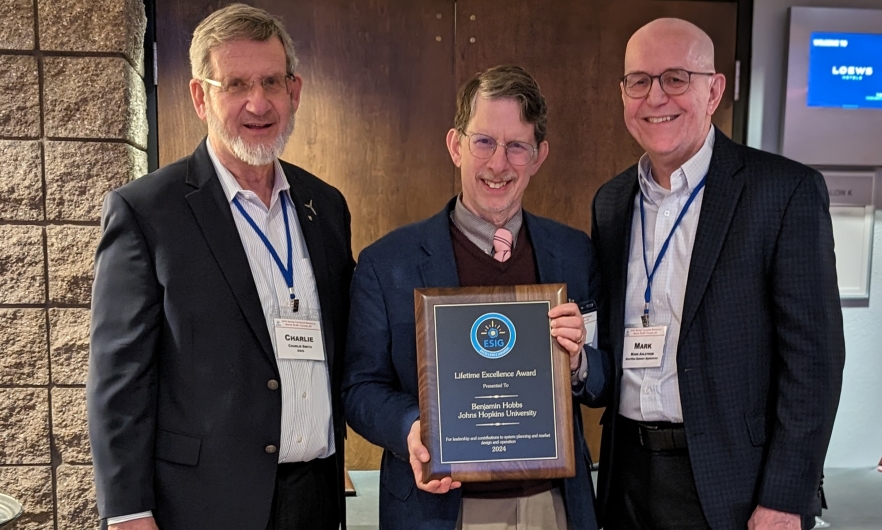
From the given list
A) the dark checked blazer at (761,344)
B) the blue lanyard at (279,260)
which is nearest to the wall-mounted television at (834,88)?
the dark checked blazer at (761,344)

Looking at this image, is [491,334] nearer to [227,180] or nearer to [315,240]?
[315,240]

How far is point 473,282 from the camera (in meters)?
1.62

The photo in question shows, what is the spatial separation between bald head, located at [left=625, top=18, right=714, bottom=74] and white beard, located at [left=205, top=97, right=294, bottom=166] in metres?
1.02

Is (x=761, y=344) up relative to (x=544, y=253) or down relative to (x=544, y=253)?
down

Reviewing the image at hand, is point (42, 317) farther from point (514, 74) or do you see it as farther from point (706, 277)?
point (706, 277)

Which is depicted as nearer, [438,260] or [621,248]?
[438,260]

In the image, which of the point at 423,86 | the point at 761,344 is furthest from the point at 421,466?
the point at 423,86

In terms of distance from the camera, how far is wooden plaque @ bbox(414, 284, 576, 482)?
57.0 inches

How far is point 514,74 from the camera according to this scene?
163cm

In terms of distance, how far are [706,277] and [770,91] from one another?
7.34ft

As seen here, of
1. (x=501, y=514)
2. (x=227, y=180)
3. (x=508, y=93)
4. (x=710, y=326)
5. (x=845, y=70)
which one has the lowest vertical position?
(x=501, y=514)

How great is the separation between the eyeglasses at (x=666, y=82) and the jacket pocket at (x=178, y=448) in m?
1.46

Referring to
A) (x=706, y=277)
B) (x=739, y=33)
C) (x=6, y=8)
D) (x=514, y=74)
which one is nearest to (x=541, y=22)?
(x=739, y=33)

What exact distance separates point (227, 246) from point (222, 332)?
0.21 metres
